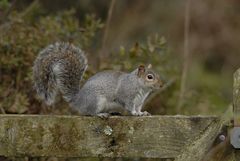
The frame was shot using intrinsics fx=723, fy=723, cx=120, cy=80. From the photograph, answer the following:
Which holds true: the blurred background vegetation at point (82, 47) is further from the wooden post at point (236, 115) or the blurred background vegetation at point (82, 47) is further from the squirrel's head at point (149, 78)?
the wooden post at point (236, 115)

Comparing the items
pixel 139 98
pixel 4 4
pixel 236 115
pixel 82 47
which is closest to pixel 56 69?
pixel 139 98

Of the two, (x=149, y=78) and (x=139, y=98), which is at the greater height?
(x=149, y=78)

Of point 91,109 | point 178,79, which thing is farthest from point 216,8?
point 91,109

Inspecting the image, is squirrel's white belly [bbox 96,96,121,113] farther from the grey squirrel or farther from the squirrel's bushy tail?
the squirrel's bushy tail

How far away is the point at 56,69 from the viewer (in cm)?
367

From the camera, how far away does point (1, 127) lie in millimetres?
2873

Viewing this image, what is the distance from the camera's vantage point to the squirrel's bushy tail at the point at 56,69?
366cm

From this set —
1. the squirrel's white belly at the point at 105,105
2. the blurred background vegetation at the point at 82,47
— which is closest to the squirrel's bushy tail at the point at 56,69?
the squirrel's white belly at the point at 105,105

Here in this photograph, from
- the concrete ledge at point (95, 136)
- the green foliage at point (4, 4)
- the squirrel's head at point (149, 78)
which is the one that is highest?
the green foliage at point (4, 4)

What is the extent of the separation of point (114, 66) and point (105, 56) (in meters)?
0.31

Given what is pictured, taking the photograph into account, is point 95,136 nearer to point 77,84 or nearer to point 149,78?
point 77,84

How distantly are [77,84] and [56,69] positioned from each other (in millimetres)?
200

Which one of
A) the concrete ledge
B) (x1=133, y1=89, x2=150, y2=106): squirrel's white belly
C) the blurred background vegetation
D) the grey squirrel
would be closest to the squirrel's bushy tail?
the grey squirrel

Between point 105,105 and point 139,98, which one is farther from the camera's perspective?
point 139,98
